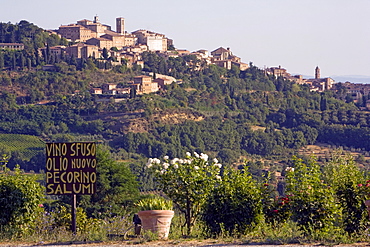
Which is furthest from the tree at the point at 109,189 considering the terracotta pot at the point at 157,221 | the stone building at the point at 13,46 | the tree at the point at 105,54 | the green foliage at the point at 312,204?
the stone building at the point at 13,46

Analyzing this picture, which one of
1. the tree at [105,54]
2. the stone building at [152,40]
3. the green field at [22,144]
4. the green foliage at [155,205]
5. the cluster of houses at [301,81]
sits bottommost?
the green field at [22,144]

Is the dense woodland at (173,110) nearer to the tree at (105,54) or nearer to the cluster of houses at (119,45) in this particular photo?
the tree at (105,54)

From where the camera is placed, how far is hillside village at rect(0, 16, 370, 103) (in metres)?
96.6

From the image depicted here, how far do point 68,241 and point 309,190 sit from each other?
361cm

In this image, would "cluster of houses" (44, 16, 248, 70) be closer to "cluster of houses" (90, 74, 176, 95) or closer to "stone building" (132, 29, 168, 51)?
"stone building" (132, 29, 168, 51)

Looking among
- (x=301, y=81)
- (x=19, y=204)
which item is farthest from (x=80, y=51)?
(x=19, y=204)

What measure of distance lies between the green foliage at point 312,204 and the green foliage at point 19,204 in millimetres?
4026

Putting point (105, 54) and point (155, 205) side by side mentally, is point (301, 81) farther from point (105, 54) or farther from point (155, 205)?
point (155, 205)

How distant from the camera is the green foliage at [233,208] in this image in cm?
1096

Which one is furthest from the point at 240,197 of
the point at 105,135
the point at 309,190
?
the point at 105,135

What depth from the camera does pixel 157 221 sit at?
10.9m

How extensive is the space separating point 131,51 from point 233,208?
100389 mm

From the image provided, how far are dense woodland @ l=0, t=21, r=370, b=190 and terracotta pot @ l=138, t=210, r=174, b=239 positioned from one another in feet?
172

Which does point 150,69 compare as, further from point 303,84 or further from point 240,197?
point 240,197
